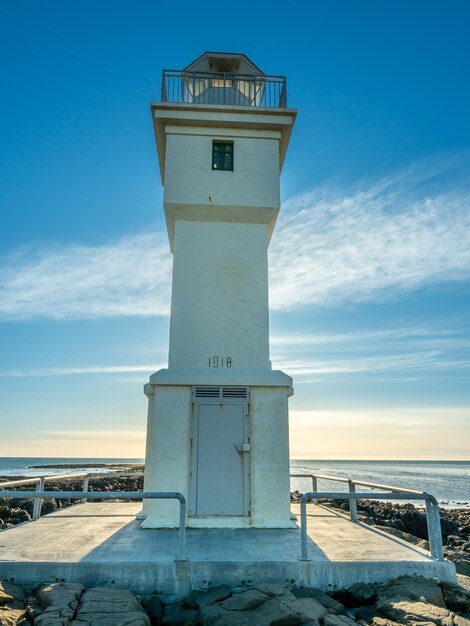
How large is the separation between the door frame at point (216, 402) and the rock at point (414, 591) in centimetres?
321

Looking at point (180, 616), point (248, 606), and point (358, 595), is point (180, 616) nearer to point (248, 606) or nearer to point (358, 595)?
point (248, 606)

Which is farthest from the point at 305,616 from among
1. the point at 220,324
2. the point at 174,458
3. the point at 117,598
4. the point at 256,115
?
the point at 256,115

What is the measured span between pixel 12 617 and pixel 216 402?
15.3 feet

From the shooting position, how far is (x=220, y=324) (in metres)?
9.31

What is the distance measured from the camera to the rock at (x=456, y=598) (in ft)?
16.6

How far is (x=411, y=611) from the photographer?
4609mm

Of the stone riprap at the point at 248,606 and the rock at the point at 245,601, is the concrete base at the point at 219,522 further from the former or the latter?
the rock at the point at 245,601

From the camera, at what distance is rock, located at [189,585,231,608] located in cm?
490

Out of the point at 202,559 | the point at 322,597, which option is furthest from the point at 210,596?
the point at 322,597

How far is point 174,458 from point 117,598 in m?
3.44

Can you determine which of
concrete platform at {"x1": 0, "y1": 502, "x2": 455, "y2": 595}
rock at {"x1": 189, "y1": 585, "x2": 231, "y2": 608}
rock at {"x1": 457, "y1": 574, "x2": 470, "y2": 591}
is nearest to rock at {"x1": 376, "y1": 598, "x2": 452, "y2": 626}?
concrete platform at {"x1": 0, "y1": 502, "x2": 455, "y2": 595}

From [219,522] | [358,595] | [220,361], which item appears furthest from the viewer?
[220,361]

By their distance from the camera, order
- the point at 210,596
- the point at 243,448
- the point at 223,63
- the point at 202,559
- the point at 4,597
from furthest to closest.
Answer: the point at 223,63 → the point at 243,448 → the point at 202,559 → the point at 210,596 → the point at 4,597

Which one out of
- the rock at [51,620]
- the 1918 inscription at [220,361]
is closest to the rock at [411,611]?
the rock at [51,620]
